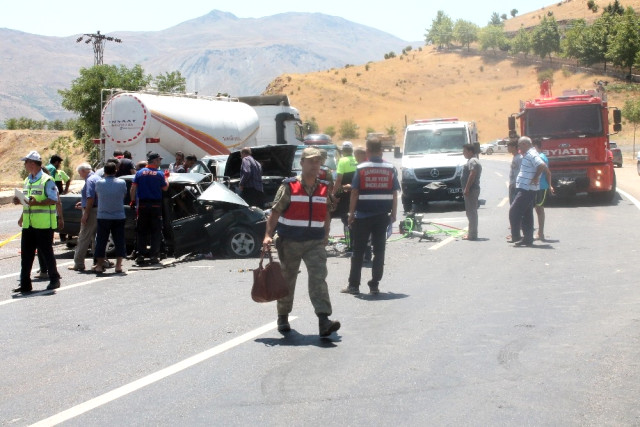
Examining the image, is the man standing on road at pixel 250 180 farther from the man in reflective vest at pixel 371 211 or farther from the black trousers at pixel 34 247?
the man in reflective vest at pixel 371 211

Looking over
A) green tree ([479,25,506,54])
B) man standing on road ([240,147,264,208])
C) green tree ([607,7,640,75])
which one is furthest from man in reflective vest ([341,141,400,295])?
green tree ([479,25,506,54])

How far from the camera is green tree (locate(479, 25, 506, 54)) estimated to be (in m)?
144

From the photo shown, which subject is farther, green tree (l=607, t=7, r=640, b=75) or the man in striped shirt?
green tree (l=607, t=7, r=640, b=75)

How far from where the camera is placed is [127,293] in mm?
11281

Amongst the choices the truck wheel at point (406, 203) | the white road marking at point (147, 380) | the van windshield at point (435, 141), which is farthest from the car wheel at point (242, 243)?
the van windshield at point (435, 141)

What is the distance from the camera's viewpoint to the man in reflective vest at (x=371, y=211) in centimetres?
1035

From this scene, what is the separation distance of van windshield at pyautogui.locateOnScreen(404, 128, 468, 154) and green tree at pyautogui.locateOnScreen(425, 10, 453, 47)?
139010mm

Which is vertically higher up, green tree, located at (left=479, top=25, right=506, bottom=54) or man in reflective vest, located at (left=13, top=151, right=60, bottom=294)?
green tree, located at (left=479, top=25, right=506, bottom=54)

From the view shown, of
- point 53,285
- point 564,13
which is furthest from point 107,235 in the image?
point 564,13

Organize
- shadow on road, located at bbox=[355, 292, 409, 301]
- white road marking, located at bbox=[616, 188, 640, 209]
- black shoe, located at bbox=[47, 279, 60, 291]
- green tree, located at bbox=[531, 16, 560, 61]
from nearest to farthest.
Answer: shadow on road, located at bbox=[355, 292, 409, 301] < black shoe, located at bbox=[47, 279, 60, 291] < white road marking, located at bbox=[616, 188, 640, 209] < green tree, located at bbox=[531, 16, 560, 61]

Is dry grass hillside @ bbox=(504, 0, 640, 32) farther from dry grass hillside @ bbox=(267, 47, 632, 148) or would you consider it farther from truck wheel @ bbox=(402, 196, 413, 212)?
truck wheel @ bbox=(402, 196, 413, 212)

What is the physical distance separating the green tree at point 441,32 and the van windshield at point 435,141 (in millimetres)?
139010

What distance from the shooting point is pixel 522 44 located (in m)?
134

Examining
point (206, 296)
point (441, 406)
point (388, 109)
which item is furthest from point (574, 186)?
point (388, 109)
